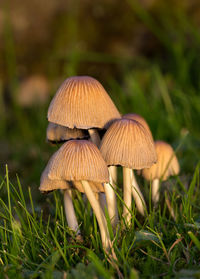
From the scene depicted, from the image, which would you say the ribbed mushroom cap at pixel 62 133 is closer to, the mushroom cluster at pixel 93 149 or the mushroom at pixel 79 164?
the mushroom cluster at pixel 93 149

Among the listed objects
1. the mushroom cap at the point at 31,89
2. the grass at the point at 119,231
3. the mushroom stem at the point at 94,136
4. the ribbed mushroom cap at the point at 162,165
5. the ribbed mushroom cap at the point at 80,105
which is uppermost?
the mushroom cap at the point at 31,89

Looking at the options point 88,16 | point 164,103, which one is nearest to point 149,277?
point 164,103

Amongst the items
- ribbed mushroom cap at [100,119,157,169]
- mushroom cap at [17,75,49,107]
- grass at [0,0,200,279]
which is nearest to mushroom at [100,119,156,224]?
ribbed mushroom cap at [100,119,157,169]

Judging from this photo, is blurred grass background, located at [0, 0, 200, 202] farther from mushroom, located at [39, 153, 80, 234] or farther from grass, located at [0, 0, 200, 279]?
mushroom, located at [39, 153, 80, 234]

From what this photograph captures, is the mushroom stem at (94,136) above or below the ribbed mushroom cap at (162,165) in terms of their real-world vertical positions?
above

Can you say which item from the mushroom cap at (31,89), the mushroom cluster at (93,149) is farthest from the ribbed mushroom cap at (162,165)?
the mushroom cap at (31,89)

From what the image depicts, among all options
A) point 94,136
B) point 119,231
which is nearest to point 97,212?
point 119,231

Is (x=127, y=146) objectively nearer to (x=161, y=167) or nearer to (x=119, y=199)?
(x=119, y=199)
